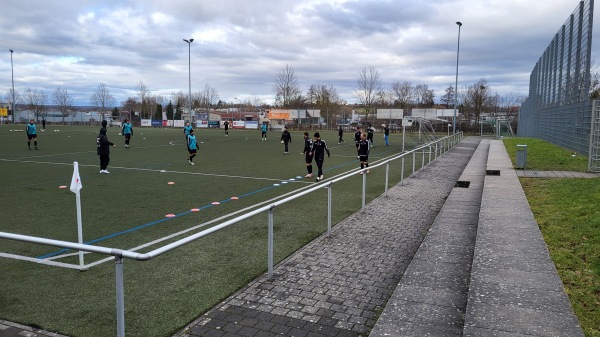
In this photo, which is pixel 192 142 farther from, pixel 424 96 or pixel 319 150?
pixel 424 96

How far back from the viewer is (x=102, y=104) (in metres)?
103

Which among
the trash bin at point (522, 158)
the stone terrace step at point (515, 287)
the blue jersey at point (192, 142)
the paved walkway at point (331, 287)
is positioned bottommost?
the paved walkway at point (331, 287)

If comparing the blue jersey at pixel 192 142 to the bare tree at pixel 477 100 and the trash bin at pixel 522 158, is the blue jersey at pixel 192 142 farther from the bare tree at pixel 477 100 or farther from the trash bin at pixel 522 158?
the bare tree at pixel 477 100

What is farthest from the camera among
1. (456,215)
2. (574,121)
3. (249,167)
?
(574,121)

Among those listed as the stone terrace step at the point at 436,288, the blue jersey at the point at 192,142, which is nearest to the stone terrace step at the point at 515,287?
the stone terrace step at the point at 436,288

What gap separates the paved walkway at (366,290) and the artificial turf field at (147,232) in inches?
14.8

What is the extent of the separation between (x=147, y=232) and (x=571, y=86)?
21294 mm

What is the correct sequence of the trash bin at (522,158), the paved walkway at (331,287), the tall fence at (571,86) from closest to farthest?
the paved walkway at (331,287) < the trash bin at (522,158) < the tall fence at (571,86)

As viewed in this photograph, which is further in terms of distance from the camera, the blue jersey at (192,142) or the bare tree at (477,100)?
the bare tree at (477,100)

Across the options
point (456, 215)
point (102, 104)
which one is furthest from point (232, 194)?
point (102, 104)

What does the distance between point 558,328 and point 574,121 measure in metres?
18.9

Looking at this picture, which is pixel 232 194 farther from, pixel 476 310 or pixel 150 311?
pixel 476 310

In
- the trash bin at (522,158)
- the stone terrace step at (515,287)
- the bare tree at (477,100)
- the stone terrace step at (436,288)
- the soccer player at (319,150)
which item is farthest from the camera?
the bare tree at (477,100)

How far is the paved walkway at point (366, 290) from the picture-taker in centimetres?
423
